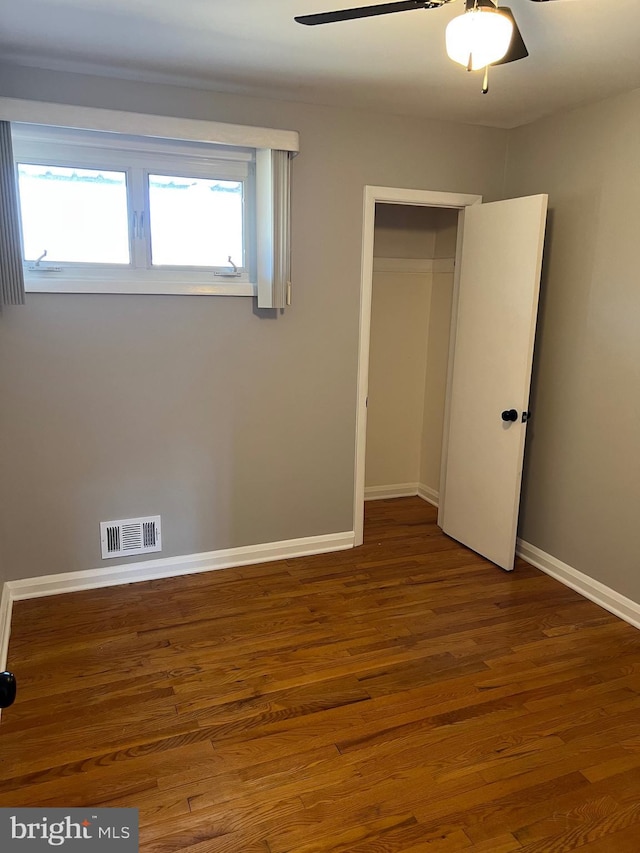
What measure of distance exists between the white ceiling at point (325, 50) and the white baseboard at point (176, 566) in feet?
7.96

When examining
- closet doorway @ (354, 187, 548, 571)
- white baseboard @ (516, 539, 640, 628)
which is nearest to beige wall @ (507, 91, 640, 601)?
white baseboard @ (516, 539, 640, 628)

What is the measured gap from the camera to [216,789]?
1949 millimetres

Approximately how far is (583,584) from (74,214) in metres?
3.24

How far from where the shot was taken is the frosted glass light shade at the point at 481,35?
1626 millimetres

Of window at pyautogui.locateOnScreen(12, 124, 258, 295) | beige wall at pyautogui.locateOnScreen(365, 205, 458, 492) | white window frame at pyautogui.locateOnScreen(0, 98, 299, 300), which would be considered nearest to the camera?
white window frame at pyautogui.locateOnScreen(0, 98, 299, 300)

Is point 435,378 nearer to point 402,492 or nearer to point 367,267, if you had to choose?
point 402,492

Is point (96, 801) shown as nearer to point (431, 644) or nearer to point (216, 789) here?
point (216, 789)

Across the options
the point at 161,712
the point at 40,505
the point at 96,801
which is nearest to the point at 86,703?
the point at 161,712

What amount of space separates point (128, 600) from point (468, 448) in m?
2.14

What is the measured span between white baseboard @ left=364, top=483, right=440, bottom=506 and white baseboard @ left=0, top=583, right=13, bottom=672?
261 centimetres

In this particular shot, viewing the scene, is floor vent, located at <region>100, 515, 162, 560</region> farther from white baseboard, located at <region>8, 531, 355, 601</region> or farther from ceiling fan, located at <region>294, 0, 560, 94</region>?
ceiling fan, located at <region>294, 0, 560, 94</region>

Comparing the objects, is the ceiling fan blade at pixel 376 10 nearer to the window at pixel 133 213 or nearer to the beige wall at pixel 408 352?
the window at pixel 133 213

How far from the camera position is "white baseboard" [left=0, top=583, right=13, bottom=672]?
255 centimetres

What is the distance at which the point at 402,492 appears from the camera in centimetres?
486
